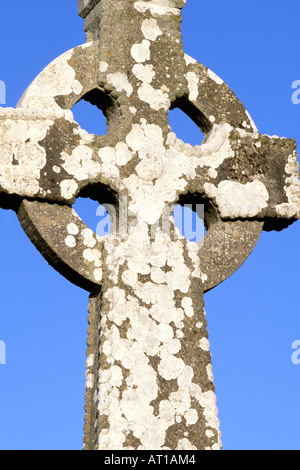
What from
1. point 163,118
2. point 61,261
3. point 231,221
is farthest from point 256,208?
point 61,261

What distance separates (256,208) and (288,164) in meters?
0.56

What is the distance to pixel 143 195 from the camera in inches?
382

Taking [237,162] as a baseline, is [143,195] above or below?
below

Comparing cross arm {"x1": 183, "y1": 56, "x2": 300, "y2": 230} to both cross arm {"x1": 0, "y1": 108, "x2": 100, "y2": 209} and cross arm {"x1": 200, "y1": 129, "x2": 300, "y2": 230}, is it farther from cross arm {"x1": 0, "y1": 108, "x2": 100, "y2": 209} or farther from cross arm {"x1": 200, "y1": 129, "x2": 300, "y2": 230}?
cross arm {"x1": 0, "y1": 108, "x2": 100, "y2": 209}

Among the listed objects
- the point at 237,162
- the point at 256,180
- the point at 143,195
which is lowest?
the point at 143,195

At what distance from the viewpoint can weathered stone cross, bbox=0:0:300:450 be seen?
9.12m

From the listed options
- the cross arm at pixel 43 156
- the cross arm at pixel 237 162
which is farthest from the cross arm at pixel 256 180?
the cross arm at pixel 43 156

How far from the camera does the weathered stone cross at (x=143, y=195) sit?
9125mm

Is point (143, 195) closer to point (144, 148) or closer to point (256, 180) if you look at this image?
point (144, 148)

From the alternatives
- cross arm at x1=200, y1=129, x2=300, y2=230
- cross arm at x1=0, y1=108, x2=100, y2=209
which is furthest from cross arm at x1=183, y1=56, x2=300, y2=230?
cross arm at x1=0, y1=108, x2=100, y2=209

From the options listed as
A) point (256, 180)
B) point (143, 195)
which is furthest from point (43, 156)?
point (256, 180)

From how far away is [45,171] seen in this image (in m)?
9.37

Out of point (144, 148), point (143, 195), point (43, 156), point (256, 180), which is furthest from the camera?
point (256, 180)
